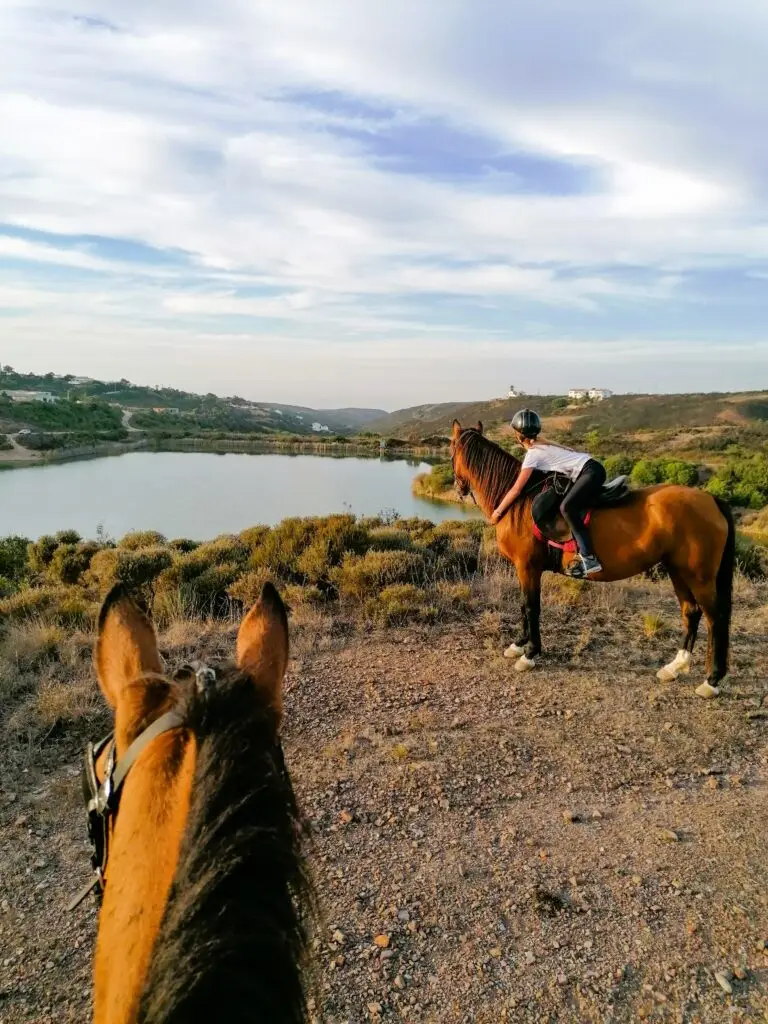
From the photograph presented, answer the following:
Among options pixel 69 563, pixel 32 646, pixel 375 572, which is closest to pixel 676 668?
pixel 375 572

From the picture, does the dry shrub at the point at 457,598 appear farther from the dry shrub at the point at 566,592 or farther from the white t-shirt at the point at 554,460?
the white t-shirt at the point at 554,460

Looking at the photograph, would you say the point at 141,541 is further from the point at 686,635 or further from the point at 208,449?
the point at 208,449

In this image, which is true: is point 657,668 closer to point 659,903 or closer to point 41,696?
point 659,903

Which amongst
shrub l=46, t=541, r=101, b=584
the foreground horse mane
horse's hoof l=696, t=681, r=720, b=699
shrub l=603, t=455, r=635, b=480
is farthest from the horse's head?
shrub l=603, t=455, r=635, b=480

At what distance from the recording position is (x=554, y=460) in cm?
512

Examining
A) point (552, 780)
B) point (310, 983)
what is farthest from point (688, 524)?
point (310, 983)

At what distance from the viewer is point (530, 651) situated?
5273mm

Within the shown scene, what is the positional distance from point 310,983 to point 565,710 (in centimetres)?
375

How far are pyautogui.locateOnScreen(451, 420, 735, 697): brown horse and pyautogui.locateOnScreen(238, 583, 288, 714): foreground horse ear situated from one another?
389 centimetres

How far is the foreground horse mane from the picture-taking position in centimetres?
559

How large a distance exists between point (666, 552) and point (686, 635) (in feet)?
2.81

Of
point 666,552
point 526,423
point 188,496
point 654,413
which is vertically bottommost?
point 188,496

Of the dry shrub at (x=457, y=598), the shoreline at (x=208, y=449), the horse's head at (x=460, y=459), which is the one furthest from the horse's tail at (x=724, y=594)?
the shoreline at (x=208, y=449)

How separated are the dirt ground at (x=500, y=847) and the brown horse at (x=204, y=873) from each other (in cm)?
33
